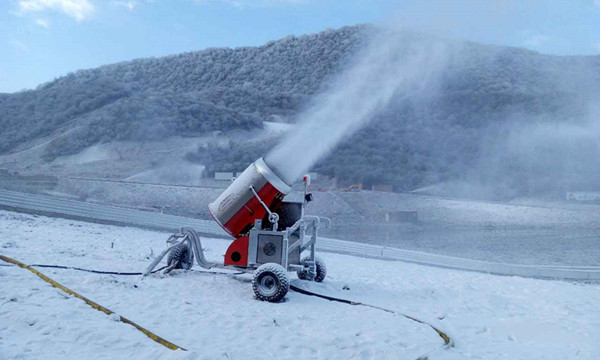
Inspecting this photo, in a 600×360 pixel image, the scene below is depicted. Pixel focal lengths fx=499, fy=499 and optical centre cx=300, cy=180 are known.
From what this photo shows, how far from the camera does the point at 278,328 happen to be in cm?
538

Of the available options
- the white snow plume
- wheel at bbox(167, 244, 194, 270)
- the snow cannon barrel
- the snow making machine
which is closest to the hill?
the white snow plume

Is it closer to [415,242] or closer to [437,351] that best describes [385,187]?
[415,242]

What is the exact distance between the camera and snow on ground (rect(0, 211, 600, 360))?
4.47 metres

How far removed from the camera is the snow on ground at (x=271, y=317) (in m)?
4.47

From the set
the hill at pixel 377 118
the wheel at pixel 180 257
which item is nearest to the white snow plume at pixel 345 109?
the wheel at pixel 180 257

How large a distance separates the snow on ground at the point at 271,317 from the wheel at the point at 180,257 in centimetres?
21

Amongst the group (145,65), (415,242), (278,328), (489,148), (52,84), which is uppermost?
(145,65)

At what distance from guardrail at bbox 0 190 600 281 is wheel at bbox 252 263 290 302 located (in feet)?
26.9

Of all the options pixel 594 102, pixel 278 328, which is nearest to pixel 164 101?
pixel 278 328

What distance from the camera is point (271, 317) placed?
589 cm

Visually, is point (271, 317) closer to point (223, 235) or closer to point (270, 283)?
point (270, 283)

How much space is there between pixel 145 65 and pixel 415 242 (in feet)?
228

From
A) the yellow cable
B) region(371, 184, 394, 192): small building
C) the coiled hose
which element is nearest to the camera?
the yellow cable

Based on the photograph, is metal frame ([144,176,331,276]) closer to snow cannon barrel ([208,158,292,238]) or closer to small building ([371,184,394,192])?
snow cannon barrel ([208,158,292,238])
